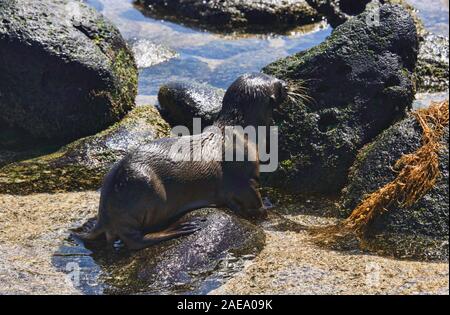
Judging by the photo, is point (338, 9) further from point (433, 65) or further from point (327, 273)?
point (327, 273)

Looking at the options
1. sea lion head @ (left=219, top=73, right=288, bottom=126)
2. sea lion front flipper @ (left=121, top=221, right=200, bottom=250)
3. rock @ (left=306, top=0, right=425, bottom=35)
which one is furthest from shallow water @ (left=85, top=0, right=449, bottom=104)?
sea lion front flipper @ (left=121, top=221, right=200, bottom=250)

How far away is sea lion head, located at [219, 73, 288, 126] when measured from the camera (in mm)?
8906

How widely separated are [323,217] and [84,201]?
2602 millimetres

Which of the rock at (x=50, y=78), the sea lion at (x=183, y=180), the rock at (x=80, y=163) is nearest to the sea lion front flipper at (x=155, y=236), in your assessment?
the sea lion at (x=183, y=180)

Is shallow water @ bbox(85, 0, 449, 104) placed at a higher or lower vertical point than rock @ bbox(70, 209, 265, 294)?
higher

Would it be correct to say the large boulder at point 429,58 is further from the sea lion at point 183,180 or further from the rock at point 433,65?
the sea lion at point 183,180

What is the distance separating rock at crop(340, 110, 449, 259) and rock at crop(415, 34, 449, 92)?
4.15 m

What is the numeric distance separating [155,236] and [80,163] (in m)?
2.50

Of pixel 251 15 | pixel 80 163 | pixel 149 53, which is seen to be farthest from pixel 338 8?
pixel 80 163

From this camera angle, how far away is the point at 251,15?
15.9m

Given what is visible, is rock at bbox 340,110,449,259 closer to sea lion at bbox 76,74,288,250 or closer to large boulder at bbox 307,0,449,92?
sea lion at bbox 76,74,288,250

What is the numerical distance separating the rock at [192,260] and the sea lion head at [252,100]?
1469mm

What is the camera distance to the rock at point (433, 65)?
Result: 41.3 feet
